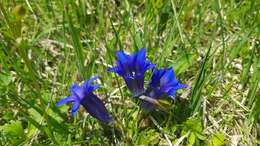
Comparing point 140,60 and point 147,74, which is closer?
point 140,60

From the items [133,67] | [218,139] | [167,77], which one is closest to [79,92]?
[133,67]

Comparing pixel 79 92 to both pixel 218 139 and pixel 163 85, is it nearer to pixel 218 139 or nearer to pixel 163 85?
pixel 163 85

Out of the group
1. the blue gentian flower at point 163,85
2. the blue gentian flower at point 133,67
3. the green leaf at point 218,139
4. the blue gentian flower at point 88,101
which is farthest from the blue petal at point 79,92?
the green leaf at point 218,139

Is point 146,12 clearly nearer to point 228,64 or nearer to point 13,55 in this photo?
point 228,64

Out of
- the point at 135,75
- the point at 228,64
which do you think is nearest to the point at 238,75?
the point at 228,64

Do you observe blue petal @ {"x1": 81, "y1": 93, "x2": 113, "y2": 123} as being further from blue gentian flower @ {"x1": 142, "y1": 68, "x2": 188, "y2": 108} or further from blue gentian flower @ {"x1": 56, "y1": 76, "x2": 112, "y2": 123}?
blue gentian flower @ {"x1": 142, "y1": 68, "x2": 188, "y2": 108}

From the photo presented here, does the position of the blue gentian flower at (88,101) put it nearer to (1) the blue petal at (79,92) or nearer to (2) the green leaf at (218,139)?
(1) the blue petal at (79,92)
